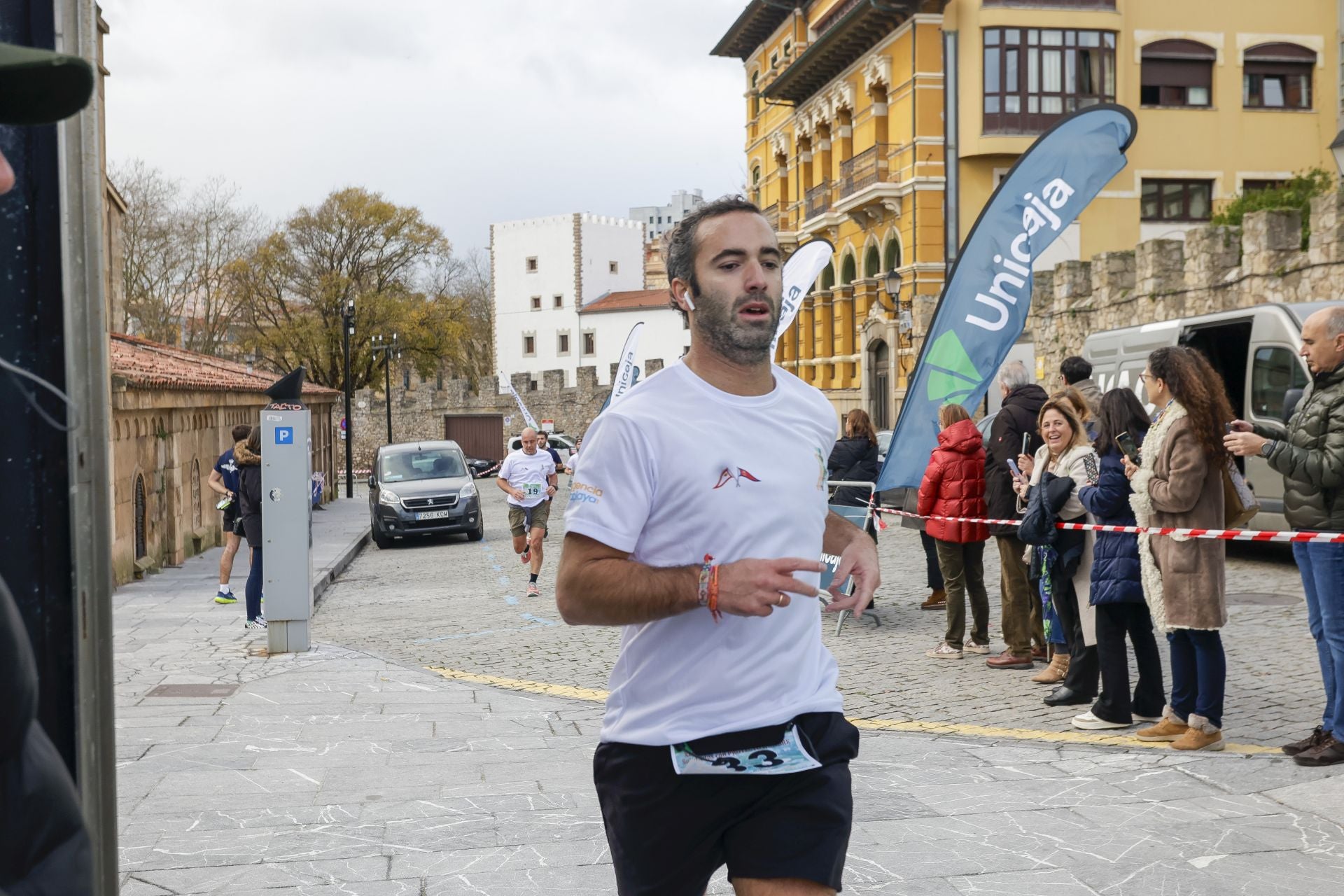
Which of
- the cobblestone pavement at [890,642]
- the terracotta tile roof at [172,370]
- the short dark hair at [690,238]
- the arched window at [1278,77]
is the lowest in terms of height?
the cobblestone pavement at [890,642]

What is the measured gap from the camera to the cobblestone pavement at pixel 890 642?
7.95 m

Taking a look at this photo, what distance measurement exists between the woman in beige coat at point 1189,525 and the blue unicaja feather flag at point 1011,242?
6.59 ft

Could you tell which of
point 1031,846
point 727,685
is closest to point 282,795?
point 1031,846

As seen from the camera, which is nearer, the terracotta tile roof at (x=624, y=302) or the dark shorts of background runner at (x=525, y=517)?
the dark shorts of background runner at (x=525, y=517)

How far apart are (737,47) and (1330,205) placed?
39.4 meters

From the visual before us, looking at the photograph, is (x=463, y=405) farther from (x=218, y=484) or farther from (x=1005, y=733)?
(x=1005, y=733)

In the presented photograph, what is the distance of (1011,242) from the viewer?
880cm

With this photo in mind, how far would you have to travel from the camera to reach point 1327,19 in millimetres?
37344

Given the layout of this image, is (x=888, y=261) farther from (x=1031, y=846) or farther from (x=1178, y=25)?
(x=1031, y=846)

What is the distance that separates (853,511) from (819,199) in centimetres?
3617

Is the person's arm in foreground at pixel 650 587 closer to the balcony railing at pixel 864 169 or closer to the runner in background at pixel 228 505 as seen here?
the runner in background at pixel 228 505

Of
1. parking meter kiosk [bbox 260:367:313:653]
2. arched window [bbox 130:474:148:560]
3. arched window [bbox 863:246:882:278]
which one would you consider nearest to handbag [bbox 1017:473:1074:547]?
parking meter kiosk [bbox 260:367:313:653]

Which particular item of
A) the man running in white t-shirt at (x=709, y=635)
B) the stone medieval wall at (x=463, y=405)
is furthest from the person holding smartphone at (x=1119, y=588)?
the stone medieval wall at (x=463, y=405)

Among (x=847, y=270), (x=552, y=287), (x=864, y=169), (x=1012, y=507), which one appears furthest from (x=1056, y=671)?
(x=552, y=287)
